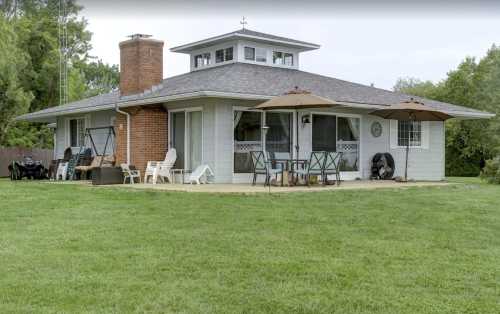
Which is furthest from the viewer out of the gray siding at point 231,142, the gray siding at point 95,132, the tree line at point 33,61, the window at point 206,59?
the tree line at point 33,61

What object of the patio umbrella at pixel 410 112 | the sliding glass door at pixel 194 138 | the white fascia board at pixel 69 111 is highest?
the white fascia board at pixel 69 111

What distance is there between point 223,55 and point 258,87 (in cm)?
433

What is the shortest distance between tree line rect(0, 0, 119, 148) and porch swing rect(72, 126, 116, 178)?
721 cm

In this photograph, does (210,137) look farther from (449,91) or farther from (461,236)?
(449,91)

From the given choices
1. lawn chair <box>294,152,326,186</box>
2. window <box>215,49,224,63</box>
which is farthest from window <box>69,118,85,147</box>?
lawn chair <box>294,152,326,186</box>

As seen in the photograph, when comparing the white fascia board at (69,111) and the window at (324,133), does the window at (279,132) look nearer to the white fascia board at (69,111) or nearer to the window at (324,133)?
the window at (324,133)

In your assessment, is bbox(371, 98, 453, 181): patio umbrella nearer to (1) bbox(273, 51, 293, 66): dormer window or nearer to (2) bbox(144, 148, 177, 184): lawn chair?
(1) bbox(273, 51, 293, 66): dormer window

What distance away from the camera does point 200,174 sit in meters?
13.4

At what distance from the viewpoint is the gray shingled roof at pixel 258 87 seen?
13633mm

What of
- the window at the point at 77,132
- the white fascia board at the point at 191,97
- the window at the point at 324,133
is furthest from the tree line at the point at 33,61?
the window at the point at 324,133

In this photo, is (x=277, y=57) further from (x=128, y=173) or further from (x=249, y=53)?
(x=128, y=173)

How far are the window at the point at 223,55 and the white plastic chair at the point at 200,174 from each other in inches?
208

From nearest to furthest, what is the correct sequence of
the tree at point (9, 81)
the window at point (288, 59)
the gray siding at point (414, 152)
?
the gray siding at point (414, 152), the window at point (288, 59), the tree at point (9, 81)

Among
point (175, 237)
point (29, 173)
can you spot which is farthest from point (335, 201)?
point (29, 173)
